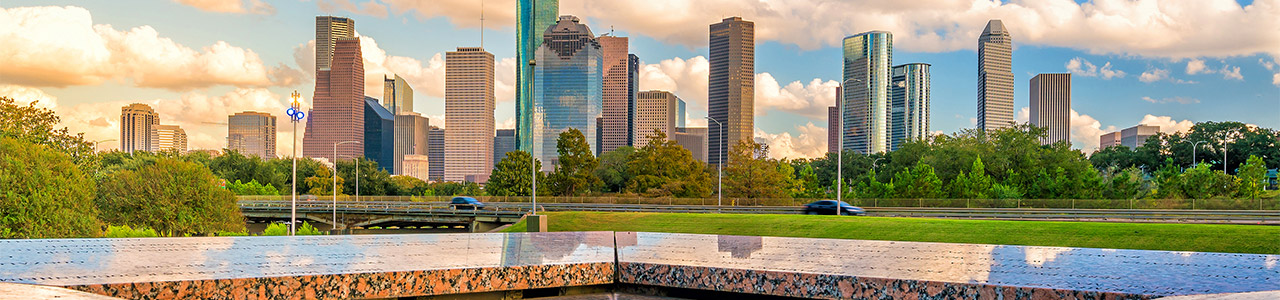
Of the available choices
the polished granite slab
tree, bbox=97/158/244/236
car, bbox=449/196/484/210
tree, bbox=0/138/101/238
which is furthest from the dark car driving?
the polished granite slab

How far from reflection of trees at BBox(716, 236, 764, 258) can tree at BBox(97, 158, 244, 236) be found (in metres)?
46.6

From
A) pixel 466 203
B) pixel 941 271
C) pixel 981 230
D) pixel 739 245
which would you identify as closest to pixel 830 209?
pixel 981 230

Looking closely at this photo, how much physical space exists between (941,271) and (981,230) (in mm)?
27424

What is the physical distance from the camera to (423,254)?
15.9ft

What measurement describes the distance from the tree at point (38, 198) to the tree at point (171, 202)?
237 inches

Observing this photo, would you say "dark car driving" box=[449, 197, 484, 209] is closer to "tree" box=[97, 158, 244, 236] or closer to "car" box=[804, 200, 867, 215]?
"tree" box=[97, 158, 244, 236]

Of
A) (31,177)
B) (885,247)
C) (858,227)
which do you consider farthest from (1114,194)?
(31,177)

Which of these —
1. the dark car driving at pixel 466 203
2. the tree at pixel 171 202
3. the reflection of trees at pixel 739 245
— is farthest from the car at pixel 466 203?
the reflection of trees at pixel 739 245

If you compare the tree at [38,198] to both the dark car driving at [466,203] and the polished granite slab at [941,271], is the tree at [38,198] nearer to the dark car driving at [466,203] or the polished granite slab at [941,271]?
the dark car driving at [466,203]

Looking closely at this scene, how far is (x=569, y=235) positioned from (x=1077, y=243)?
23694 millimetres

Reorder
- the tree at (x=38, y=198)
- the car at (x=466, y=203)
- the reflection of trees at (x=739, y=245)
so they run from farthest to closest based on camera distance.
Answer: the car at (x=466, y=203) < the tree at (x=38, y=198) < the reflection of trees at (x=739, y=245)

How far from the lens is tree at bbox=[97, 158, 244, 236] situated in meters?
45.8

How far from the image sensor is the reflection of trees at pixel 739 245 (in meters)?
5.01

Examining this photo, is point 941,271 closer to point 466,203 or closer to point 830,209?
point 830,209
